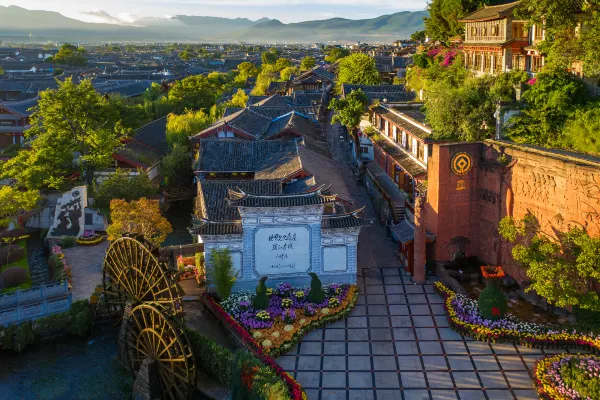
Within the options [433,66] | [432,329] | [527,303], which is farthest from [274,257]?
[433,66]

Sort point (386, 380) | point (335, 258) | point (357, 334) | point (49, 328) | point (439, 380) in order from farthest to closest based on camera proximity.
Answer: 1. point (335, 258)
2. point (49, 328)
3. point (357, 334)
4. point (386, 380)
5. point (439, 380)

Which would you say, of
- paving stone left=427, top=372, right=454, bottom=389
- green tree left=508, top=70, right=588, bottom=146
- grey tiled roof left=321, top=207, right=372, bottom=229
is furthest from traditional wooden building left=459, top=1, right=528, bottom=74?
paving stone left=427, top=372, right=454, bottom=389

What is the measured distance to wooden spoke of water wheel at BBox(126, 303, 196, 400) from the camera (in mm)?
18750

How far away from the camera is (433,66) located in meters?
42.2

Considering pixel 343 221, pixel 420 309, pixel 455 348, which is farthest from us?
pixel 343 221

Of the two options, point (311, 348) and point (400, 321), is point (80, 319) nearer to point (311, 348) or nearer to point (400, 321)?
point (311, 348)

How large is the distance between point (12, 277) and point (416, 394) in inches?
803

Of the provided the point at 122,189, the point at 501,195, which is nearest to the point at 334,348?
the point at 501,195

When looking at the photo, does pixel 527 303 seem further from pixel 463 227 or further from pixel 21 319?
pixel 21 319

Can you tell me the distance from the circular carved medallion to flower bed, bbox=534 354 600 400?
917 centimetres

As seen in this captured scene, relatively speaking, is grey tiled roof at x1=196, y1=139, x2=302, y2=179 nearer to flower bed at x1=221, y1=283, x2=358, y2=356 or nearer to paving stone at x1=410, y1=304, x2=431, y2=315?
flower bed at x1=221, y1=283, x2=358, y2=356

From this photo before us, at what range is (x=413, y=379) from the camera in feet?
61.3

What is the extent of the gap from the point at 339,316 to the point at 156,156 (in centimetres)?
2873

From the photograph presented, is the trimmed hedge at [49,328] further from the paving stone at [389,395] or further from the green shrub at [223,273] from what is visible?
the paving stone at [389,395]
